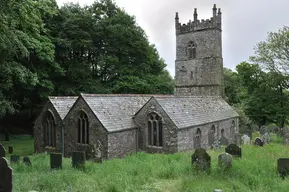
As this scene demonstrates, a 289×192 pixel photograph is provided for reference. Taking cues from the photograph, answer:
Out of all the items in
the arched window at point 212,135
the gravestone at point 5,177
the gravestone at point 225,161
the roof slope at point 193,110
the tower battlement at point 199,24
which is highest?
the tower battlement at point 199,24

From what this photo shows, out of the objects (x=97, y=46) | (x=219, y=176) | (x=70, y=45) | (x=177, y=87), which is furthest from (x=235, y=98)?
(x=219, y=176)

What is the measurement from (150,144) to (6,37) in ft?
35.7

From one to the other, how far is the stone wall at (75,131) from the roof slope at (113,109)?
345 mm

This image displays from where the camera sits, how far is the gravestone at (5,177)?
6965mm

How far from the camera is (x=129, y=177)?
28.5ft

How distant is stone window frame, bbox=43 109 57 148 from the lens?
58.3 feet

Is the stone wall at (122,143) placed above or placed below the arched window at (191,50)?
below

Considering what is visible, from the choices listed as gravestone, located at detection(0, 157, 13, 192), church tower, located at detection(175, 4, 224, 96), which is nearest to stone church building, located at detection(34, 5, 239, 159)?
gravestone, located at detection(0, 157, 13, 192)

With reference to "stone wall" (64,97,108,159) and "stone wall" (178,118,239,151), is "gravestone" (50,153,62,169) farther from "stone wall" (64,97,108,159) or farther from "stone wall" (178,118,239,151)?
"stone wall" (178,118,239,151)

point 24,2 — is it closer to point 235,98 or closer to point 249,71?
point 249,71

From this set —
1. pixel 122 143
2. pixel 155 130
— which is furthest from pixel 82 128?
pixel 155 130

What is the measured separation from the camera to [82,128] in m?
16.1

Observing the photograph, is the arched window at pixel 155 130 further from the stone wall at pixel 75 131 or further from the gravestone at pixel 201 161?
the gravestone at pixel 201 161

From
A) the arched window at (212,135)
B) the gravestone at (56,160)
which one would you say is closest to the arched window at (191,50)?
the arched window at (212,135)
